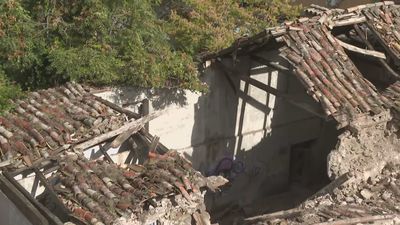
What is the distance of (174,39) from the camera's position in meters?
14.0

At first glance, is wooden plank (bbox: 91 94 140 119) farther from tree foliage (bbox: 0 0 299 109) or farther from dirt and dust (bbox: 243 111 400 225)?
dirt and dust (bbox: 243 111 400 225)

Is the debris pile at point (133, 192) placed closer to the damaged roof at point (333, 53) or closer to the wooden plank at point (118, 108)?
the wooden plank at point (118, 108)

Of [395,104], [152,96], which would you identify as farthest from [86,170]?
[395,104]

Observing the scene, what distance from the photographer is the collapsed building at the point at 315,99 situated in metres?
Result: 11.3

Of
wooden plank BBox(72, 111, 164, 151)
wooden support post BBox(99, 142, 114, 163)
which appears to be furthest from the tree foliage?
wooden support post BBox(99, 142, 114, 163)

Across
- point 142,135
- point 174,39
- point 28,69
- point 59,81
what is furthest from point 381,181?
point 28,69

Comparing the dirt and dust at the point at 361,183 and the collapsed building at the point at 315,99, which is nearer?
the dirt and dust at the point at 361,183

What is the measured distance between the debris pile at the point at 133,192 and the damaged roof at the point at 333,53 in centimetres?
355

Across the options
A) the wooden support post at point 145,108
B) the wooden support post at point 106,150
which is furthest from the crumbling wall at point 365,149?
the wooden support post at point 145,108

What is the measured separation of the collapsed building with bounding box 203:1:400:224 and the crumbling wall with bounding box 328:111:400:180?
0.07 feet

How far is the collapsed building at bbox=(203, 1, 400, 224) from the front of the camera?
11.3 m

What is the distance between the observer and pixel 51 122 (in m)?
10.7

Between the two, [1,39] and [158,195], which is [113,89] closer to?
[1,39]

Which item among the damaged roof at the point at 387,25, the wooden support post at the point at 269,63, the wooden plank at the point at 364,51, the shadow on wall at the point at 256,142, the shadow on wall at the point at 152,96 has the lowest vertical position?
the shadow on wall at the point at 256,142
